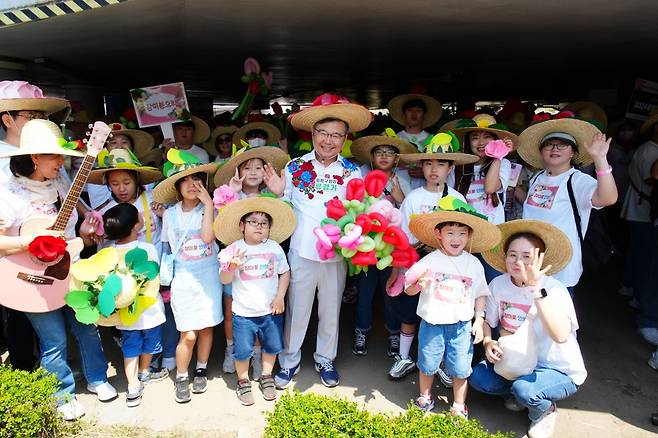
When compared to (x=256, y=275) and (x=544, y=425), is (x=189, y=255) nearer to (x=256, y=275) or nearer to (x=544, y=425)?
(x=256, y=275)

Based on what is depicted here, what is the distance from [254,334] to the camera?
3643 millimetres

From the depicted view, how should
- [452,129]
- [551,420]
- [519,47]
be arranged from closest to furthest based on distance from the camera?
[551,420], [452,129], [519,47]

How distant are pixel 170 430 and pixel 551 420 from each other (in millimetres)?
2702

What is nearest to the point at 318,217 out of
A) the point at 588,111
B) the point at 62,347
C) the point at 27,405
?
the point at 62,347

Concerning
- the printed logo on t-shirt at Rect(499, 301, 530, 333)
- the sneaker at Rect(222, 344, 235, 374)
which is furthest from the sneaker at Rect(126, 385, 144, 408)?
the printed logo on t-shirt at Rect(499, 301, 530, 333)

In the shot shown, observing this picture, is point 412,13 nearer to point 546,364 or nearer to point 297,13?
point 297,13

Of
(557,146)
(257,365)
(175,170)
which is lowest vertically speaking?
(257,365)

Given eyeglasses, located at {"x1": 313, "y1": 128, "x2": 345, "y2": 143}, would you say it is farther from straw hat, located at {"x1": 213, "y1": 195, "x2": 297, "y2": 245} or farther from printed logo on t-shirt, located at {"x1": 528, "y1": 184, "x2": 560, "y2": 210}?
printed logo on t-shirt, located at {"x1": 528, "y1": 184, "x2": 560, "y2": 210}

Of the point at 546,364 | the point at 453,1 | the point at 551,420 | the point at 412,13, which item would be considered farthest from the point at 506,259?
the point at 412,13

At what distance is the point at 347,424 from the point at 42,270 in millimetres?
2347

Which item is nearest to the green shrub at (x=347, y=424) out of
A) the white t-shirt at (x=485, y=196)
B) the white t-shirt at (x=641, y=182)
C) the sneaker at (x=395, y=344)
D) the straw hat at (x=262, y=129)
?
the sneaker at (x=395, y=344)

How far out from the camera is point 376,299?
221 inches

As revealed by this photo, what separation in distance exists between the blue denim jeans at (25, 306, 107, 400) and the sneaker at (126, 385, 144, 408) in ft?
0.90

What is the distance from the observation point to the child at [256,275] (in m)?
3.50
